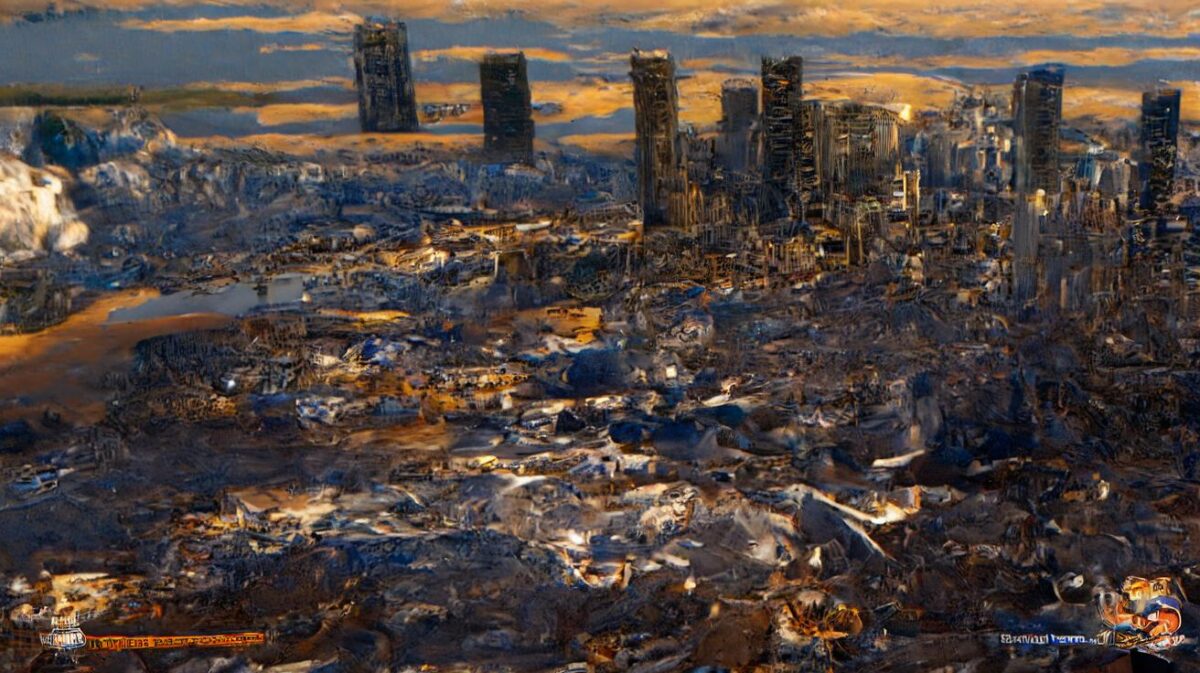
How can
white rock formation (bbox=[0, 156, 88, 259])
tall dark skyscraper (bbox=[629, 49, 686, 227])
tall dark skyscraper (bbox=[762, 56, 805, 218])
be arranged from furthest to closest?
tall dark skyscraper (bbox=[762, 56, 805, 218])
tall dark skyscraper (bbox=[629, 49, 686, 227])
white rock formation (bbox=[0, 156, 88, 259])

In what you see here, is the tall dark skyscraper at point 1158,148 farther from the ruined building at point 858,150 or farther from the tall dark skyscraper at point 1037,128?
the ruined building at point 858,150

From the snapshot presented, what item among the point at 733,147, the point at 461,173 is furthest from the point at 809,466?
the point at 461,173

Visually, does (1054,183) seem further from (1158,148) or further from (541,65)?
(541,65)

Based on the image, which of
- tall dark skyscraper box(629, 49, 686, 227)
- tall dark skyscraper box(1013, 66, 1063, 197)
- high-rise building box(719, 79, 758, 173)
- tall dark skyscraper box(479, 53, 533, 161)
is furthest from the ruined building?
tall dark skyscraper box(479, 53, 533, 161)

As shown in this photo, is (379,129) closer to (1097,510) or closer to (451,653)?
(451,653)

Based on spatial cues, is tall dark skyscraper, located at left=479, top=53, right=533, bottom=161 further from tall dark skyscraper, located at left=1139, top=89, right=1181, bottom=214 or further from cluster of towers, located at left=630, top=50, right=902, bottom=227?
tall dark skyscraper, located at left=1139, top=89, right=1181, bottom=214

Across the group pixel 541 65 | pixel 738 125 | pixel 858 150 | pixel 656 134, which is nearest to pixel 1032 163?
pixel 858 150

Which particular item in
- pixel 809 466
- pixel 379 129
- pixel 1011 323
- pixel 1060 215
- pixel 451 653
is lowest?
pixel 451 653
